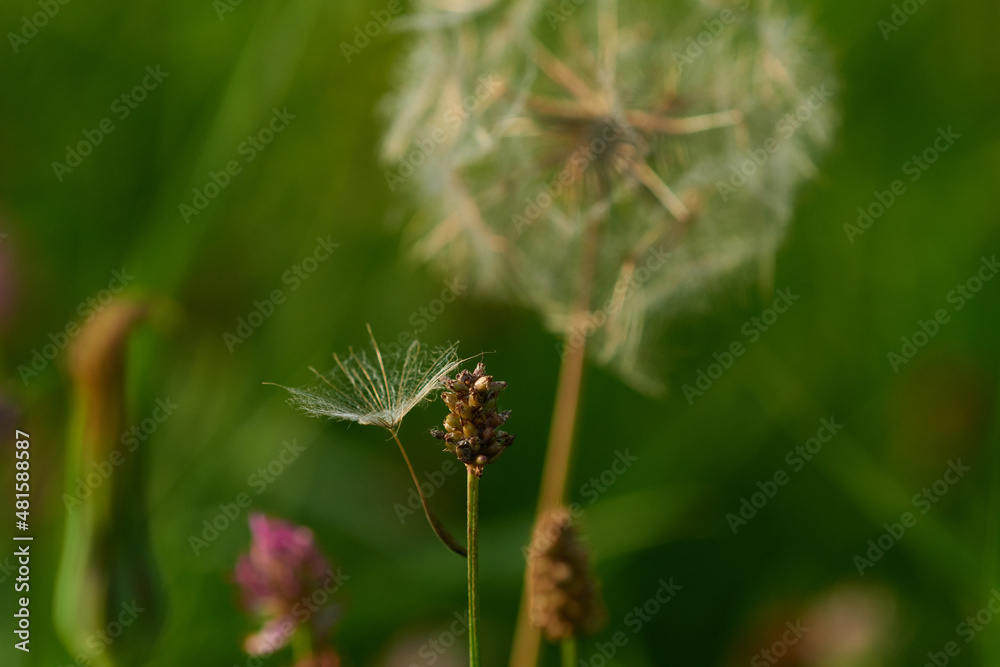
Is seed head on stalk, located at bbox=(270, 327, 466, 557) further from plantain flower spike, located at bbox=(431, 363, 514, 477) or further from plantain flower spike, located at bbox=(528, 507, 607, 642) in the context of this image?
plantain flower spike, located at bbox=(528, 507, 607, 642)

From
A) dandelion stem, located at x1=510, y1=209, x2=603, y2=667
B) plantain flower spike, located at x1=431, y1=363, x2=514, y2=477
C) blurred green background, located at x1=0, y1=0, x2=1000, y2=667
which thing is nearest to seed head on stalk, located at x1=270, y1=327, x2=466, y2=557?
plantain flower spike, located at x1=431, y1=363, x2=514, y2=477

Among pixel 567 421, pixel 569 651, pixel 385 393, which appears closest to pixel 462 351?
pixel 567 421

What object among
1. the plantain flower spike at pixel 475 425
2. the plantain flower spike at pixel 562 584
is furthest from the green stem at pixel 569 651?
the plantain flower spike at pixel 475 425

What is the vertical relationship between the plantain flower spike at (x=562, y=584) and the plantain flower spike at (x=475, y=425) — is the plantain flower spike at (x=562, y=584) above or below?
below

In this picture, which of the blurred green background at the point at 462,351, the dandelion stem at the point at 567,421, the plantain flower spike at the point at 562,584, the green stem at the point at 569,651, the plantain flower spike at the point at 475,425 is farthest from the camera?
the blurred green background at the point at 462,351

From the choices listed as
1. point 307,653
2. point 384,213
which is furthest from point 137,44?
point 307,653

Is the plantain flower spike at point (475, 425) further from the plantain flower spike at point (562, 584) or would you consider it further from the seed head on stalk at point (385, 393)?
the plantain flower spike at point (562, 584)
